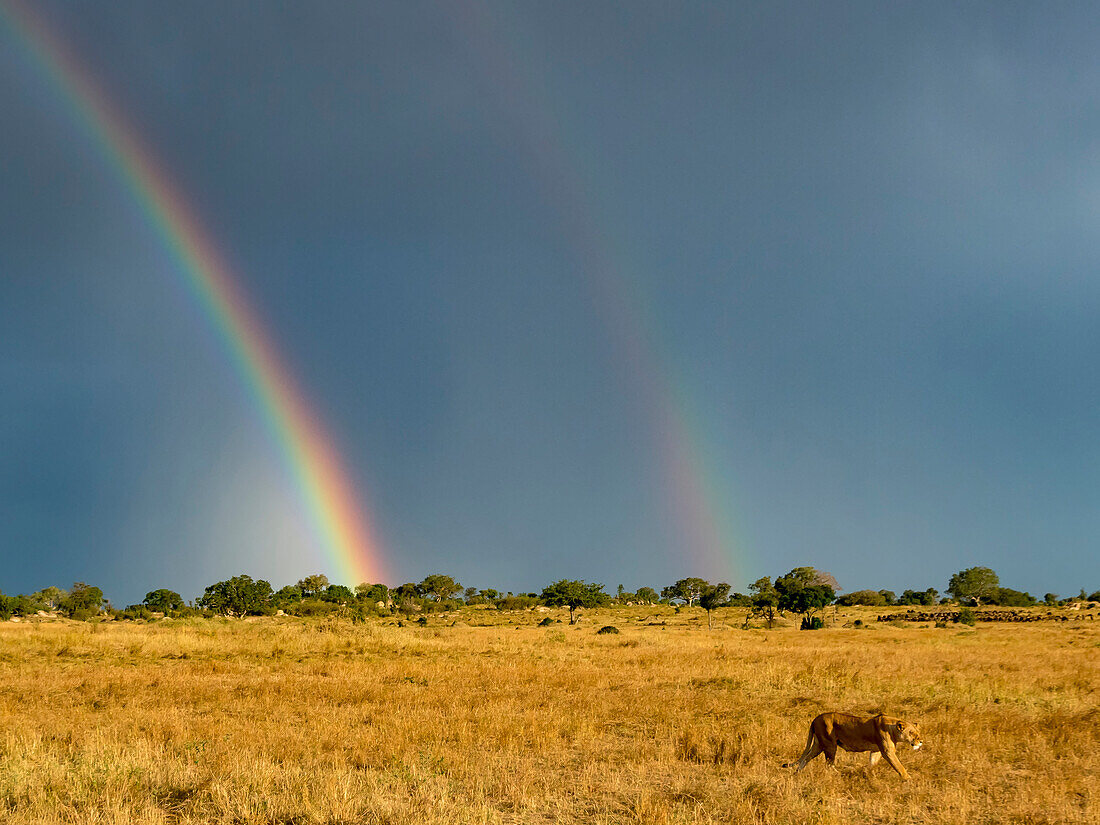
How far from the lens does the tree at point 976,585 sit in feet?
387

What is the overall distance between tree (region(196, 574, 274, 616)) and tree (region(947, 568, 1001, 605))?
11111cm

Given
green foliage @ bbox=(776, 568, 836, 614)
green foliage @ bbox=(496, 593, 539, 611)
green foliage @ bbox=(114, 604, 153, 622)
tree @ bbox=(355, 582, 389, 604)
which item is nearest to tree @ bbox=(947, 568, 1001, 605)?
green foliage @ bbox=(776, 568, 836, 614)

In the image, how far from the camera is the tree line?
74250 millimetres

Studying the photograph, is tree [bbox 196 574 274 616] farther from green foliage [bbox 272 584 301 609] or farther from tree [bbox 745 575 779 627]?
tree [bbox 745 575 779 627]

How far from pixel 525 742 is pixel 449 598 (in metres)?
125

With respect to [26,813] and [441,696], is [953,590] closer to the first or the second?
[441,696]

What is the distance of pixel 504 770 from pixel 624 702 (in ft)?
23.9

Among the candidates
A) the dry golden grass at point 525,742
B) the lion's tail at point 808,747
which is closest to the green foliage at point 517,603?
the dry golden grass at point 525,742

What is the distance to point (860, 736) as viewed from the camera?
995cm

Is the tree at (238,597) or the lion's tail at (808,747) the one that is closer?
the lion's tail at (808,747)

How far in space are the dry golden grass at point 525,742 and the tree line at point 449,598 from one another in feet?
138

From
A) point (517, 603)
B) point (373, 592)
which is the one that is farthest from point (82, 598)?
point (517, 603)

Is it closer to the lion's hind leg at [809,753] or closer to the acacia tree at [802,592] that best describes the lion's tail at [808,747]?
the lion's hind leg at [809,753]

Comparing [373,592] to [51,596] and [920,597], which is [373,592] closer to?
[51,596]
